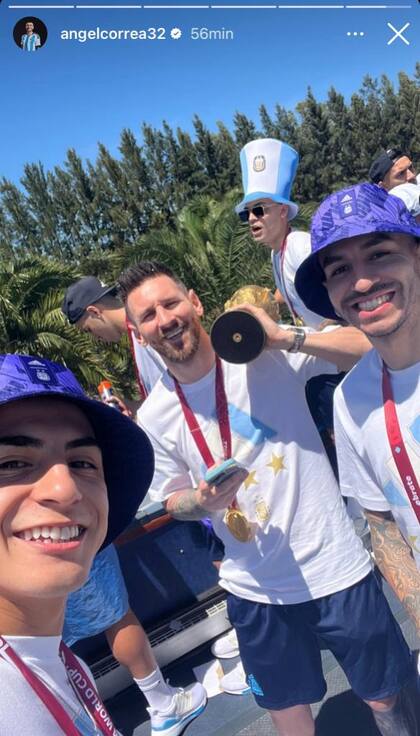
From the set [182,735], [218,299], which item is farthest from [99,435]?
[218,299]

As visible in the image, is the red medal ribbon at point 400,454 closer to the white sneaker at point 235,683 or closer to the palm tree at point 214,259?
the white sneaker at point 235,683

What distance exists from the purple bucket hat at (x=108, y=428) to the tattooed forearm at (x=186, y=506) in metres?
0.53

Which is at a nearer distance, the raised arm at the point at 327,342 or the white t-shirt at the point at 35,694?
the white t-shirt at the point at 35,694

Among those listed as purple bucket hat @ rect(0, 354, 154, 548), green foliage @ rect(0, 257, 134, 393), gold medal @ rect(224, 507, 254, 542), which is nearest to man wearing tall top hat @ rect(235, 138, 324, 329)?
gold medal @ rect(224, 507, 254, 542)

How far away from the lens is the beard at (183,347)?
190cm

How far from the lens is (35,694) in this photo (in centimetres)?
89

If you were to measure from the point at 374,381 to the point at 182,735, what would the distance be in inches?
79.7

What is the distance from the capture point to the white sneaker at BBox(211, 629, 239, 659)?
2871 millimetres

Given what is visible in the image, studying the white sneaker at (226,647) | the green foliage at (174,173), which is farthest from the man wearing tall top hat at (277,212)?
the green foliage at (174,173)

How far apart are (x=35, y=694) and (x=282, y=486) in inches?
43.7

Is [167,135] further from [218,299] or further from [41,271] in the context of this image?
[41,271]

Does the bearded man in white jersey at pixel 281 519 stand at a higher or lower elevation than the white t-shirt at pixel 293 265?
lower

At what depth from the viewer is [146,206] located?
29453mm

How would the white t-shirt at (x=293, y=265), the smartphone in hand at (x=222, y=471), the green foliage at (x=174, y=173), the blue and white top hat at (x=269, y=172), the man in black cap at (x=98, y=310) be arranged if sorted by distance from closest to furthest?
the smartphone in hand at (x=222, y=471), the white t-shirt at (x=293, y=265), the blue and white top hat at (x=269, y=172), the man in black cap at (x=98, y=310), the green foliage at (x=174, y=173)
